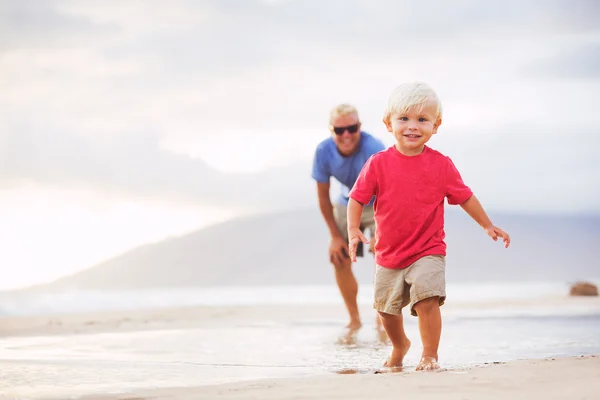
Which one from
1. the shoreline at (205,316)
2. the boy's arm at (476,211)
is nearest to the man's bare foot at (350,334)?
the shoreline at (205,316)

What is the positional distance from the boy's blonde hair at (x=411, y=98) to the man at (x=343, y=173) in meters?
2.68

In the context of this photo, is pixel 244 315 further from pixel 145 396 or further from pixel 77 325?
pixel 145 396

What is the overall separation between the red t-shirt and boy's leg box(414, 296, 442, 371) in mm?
230

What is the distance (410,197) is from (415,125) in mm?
372

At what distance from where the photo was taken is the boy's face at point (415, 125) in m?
4.51

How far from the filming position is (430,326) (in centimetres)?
455

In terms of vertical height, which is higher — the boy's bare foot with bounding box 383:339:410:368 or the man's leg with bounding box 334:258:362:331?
the man's leg with bounding box 334:258:362:331

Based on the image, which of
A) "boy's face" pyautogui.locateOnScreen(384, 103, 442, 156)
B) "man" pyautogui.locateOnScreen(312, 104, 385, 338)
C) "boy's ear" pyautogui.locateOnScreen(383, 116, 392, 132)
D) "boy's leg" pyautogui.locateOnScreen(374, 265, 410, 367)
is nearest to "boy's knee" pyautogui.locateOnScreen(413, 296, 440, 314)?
"boy's leg" pyautogui.locateOnScreen(374, 265, 410, 367)

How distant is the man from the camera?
24.0ft

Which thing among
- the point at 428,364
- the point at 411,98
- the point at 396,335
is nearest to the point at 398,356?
the point at 396,335

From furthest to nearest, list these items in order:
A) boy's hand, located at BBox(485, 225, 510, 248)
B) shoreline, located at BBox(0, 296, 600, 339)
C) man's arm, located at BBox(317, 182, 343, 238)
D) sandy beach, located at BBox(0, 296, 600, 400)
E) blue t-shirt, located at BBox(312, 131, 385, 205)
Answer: shoreline, located at BBox(0, 296, 600, 339)
man's arm, located at BBox(317, 182, 343, 238)
blue t-shirt, located at BBox(312, 131, 385, 205)
boy's hand, located at BBox(485, 225, 510, 248)
sandy beach, located at BBox(0, 296, 600, 400)

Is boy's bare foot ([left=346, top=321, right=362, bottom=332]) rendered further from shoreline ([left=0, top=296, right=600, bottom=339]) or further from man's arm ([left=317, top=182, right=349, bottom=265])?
man's arm ([left=317, top=182, right=349, bottom=265])

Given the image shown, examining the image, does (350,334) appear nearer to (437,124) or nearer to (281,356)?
(281,356)

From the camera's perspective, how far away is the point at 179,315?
10.0 metres
